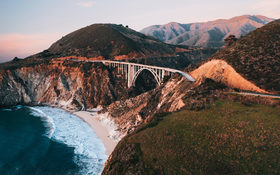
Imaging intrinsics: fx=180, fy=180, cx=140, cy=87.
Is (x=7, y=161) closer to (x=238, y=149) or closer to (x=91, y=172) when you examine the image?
Result: (x=91, y=172)

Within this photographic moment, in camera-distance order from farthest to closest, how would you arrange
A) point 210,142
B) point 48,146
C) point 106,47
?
point 106,47
point 48,146
point 210,142

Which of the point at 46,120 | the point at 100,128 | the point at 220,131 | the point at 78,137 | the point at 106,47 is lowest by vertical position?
the point at 78,137

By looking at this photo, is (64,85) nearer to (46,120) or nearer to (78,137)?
(46,120)

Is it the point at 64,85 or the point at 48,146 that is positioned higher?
the point at 64,85

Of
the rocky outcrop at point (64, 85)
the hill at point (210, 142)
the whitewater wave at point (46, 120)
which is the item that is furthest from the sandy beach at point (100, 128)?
the hill at point (210, 142)

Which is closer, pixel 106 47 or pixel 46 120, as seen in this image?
pixel 46 120

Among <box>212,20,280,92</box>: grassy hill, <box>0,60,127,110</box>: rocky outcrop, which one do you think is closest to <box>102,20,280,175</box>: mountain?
<box>212,20,280,92</box>: grassy hill

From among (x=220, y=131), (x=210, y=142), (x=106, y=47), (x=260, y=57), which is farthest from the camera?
(x=106, y=47)

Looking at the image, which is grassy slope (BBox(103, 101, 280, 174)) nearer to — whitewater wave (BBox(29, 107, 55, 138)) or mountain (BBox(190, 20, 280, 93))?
mountain (BBox(190, 20, 280, 93))

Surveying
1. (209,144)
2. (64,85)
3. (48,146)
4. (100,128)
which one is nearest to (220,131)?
(209,144)
